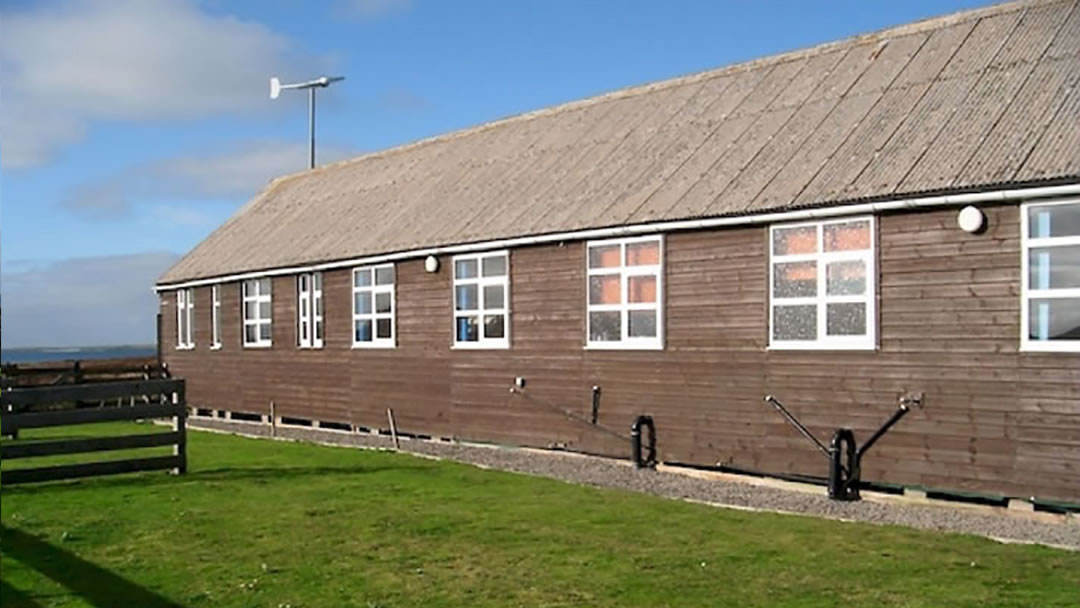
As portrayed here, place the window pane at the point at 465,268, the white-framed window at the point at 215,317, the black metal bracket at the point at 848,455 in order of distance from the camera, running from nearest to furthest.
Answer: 1. the black metal bracket at the point at 848,455
2. the window pane at the point at 465,268
3. the white-framed window at the point at 215,317

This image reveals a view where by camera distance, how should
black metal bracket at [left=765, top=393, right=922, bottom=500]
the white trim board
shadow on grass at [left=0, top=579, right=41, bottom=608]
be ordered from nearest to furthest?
shadow on grass at [left=0, top=579, right=41, bottom=608] < the white trim board < black metal bracket at [left=765, top=393, right=922, bottom=500]

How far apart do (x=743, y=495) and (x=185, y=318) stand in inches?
909

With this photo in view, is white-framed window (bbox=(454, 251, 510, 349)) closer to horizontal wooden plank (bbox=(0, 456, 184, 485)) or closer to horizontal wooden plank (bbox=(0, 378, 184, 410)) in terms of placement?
horizontal wooden plank (bbox=(0, 378, 184, 410))

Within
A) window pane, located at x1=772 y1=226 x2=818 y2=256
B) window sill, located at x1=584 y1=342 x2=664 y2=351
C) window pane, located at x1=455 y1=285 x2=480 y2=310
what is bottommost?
window sill, located at x1=584 y1=342 x2=664 y2=351

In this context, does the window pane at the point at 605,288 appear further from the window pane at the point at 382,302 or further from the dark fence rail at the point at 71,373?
the dark fence rail at the point at 71,373

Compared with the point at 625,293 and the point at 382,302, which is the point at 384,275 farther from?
the point at 625,293

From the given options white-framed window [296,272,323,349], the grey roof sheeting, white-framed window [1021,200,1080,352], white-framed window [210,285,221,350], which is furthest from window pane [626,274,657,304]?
white-framed window [210,285,221,350]

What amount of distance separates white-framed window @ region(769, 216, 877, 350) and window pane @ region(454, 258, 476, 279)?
22.8 ft

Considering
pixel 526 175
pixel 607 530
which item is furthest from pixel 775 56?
pixel 607 530

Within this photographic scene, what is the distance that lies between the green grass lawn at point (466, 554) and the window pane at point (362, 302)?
9.67m

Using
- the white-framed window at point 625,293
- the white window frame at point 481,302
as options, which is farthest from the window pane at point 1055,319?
the white window frame at point 481,302

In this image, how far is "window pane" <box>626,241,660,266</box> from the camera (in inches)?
683

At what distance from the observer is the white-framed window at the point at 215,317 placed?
31438mm

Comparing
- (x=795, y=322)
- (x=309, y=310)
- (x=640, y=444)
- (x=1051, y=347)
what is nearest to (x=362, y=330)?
(x=309, y=310)
